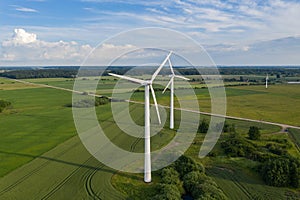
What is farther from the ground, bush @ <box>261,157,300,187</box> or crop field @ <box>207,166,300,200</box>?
A: bush @ <box>261,157,300,187</box>

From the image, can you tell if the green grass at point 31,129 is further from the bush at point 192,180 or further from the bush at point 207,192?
the bush at point 207,192

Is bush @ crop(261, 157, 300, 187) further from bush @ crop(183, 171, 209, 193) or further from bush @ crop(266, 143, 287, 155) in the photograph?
bush @ crop(266, 143, 287, 155)

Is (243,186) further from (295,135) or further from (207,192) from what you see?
(295,135)

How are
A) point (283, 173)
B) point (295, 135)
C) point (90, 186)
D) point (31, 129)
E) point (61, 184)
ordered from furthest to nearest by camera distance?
point (31, 129), point (295, 135), point (283, 173), point (61, 184), point (90, 186)

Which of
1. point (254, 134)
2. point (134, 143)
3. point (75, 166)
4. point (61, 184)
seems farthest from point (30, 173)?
point (254, 134)

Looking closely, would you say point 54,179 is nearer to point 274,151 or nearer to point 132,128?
point 132,128

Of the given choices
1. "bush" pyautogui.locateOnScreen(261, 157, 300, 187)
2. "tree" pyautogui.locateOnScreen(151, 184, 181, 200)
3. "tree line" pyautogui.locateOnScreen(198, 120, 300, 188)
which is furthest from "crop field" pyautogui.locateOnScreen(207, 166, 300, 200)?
"tree" pyautogui.locateOnScreen(151, 184, 181, 200)

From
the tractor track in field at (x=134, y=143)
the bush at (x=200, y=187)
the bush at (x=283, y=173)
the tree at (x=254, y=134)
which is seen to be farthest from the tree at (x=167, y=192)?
the tree at (x=254, y=134)

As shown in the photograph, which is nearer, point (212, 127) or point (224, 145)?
point (224, 145)

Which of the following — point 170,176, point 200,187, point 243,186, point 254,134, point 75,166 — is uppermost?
point 254,134

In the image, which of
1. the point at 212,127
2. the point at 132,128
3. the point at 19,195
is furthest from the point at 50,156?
the point at 212,127

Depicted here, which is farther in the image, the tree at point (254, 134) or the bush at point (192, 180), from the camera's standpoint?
the tree at point (254, 134)
